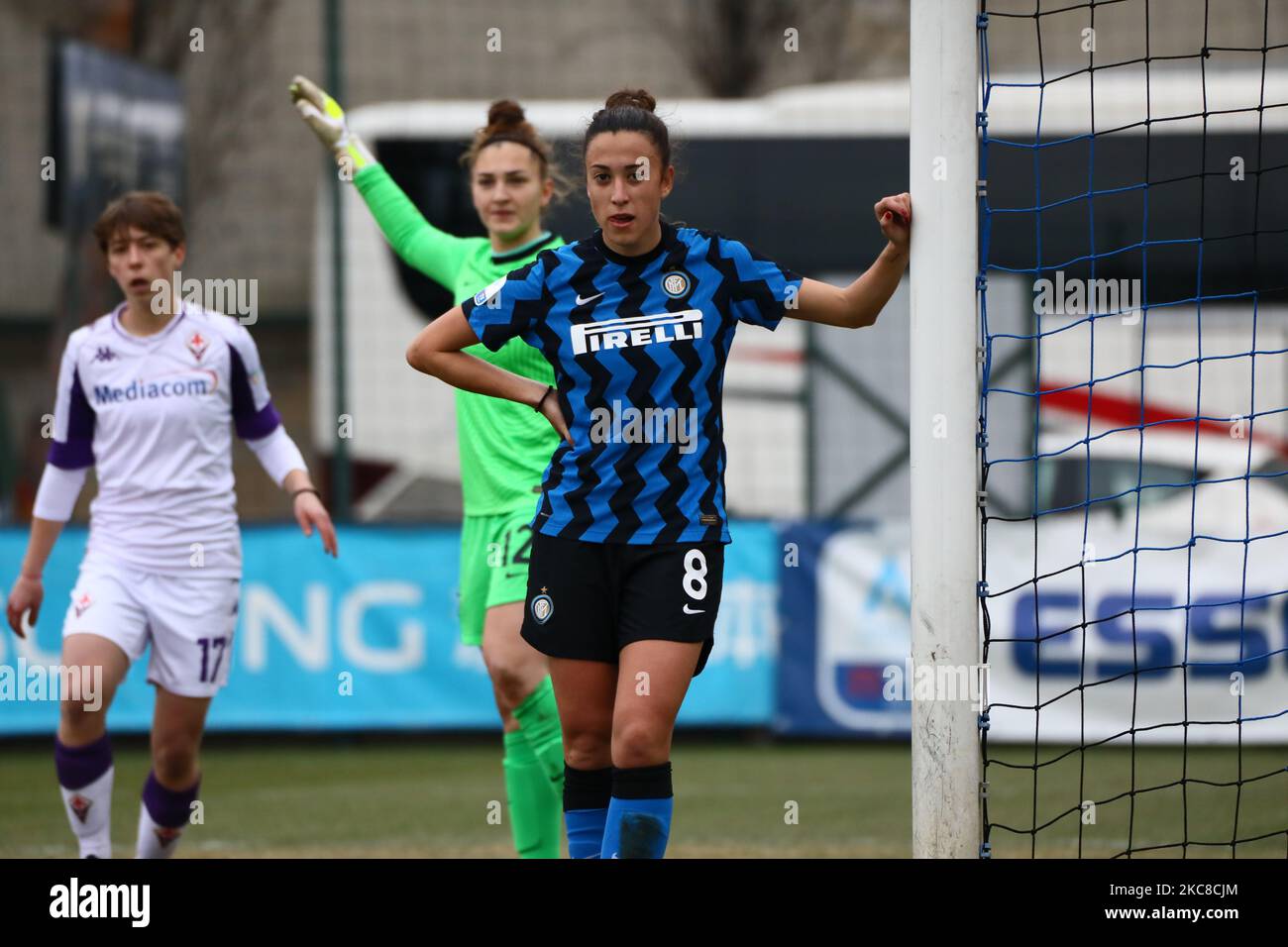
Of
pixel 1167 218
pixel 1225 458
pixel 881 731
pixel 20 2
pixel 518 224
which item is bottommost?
pixel 881 731

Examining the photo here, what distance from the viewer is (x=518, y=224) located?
5492mm

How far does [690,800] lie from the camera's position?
7727 mm

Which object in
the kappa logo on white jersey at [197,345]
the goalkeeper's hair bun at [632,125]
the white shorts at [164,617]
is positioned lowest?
the white shorts at [164,617]

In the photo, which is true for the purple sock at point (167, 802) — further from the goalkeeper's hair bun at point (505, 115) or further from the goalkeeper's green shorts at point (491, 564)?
the goalkeeper's hair bun at point (505, 115)

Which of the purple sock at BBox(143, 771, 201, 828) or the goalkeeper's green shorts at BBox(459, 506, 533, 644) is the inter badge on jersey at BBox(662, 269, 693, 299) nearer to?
the goalkeeper's green shorts at BBox(459, 506, 533, 644)

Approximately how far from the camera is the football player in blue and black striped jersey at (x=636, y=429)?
13.5ft

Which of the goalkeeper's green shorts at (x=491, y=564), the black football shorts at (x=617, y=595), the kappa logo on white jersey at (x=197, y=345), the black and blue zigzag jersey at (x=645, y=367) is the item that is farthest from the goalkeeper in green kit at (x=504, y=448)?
the black and blue zigzag jersey at (x=645, y=367)

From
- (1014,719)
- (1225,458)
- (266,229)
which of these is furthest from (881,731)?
(266,229)

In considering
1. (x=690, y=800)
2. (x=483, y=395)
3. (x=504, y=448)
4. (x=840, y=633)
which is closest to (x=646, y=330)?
(x=483, y=395)

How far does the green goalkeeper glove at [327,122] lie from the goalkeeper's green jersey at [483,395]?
54mm

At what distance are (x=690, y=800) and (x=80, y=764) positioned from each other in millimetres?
3106
